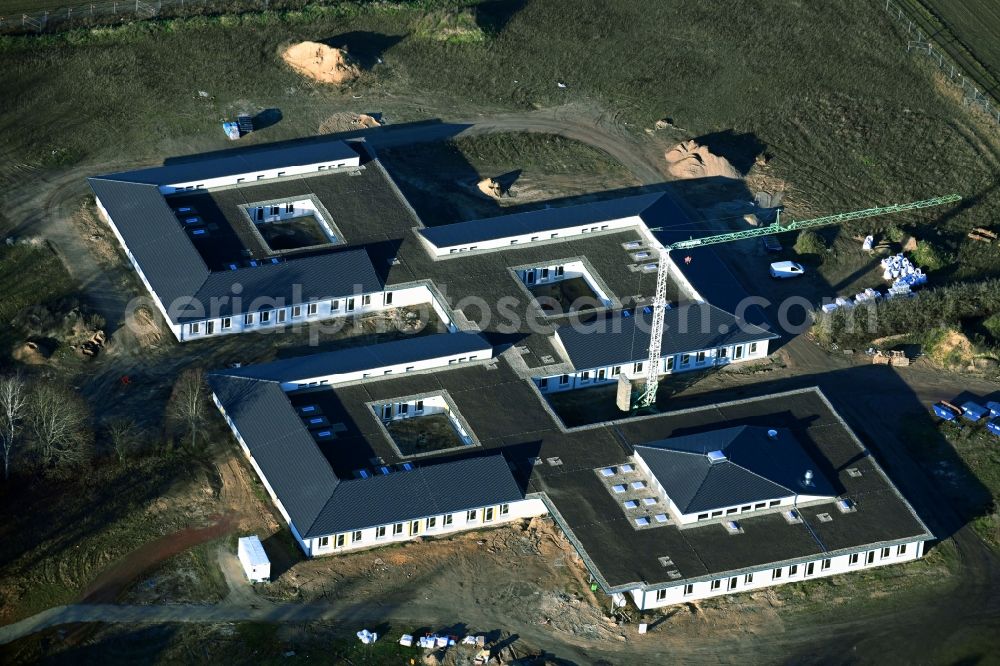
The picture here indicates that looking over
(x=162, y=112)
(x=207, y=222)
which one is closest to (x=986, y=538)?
(x=207, y=222)

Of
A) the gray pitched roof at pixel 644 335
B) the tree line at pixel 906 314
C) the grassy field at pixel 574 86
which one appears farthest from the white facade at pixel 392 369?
the grassy field at pixel 574 86

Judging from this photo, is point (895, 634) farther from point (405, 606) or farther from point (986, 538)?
point (405, 606)

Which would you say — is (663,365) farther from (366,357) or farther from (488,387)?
(366,357)

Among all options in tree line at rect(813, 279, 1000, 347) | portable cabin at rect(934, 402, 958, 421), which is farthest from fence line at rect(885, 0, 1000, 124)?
portable cabin at rect(934, 402, 958, 421)

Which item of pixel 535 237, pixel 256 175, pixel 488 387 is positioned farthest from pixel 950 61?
pixel 488 387

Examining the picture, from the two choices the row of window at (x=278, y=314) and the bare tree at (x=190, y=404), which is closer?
the bare tree at (x=190, y=404)

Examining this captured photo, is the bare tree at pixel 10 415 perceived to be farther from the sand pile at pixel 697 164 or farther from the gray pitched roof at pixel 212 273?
the sand pile at pixel 697 164

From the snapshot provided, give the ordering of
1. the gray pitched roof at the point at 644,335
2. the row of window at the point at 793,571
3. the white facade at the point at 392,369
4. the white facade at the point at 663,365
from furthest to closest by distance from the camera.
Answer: the gray pitched roof at the point at 644,335
the white facade at the point at 663,365
the white facade at the point at 392,369
the row of window at the point at 793,571
